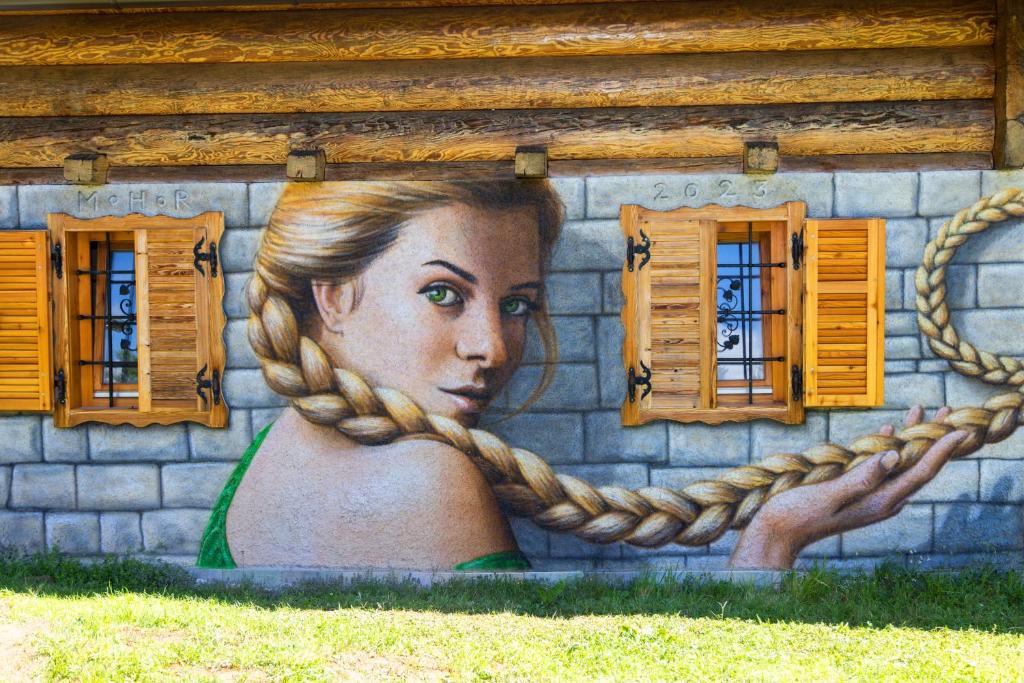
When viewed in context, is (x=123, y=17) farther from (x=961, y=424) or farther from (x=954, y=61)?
(x=961, y=424)

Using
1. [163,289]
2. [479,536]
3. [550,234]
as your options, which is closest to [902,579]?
[479,536]

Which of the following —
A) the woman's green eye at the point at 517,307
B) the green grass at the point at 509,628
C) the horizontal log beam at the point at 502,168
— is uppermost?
the horizontal log beam at the point at 502,168

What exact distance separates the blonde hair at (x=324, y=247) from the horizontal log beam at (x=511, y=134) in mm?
242

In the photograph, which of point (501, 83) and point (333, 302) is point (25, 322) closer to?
point (333, 302)

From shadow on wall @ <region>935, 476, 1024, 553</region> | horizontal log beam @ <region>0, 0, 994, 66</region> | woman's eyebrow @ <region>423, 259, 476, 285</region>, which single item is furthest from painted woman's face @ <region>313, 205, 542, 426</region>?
shadow on wall @ <region>935, 476, 1024, 553</region>

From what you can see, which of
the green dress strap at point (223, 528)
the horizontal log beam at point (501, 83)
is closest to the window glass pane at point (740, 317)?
the horizontal log beam at point (501, 83)

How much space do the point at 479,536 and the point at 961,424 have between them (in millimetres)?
3175

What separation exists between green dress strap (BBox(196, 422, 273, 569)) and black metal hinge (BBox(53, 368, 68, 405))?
1.19m

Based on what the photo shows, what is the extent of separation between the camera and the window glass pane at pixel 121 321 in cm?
694

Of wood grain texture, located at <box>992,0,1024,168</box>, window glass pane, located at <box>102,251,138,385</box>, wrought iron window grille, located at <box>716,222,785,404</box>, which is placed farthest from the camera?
window glass pane, located at <box>102,251,138,385</box>

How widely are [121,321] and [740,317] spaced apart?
4120 millimetres

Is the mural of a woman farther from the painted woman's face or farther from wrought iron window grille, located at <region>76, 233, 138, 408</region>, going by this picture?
wrought iron window grille, located at <region>76, 233, 138, 408</region>

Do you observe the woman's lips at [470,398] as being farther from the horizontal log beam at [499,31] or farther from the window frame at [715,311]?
the horizontal log beam at [499,31]

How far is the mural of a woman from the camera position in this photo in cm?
663
